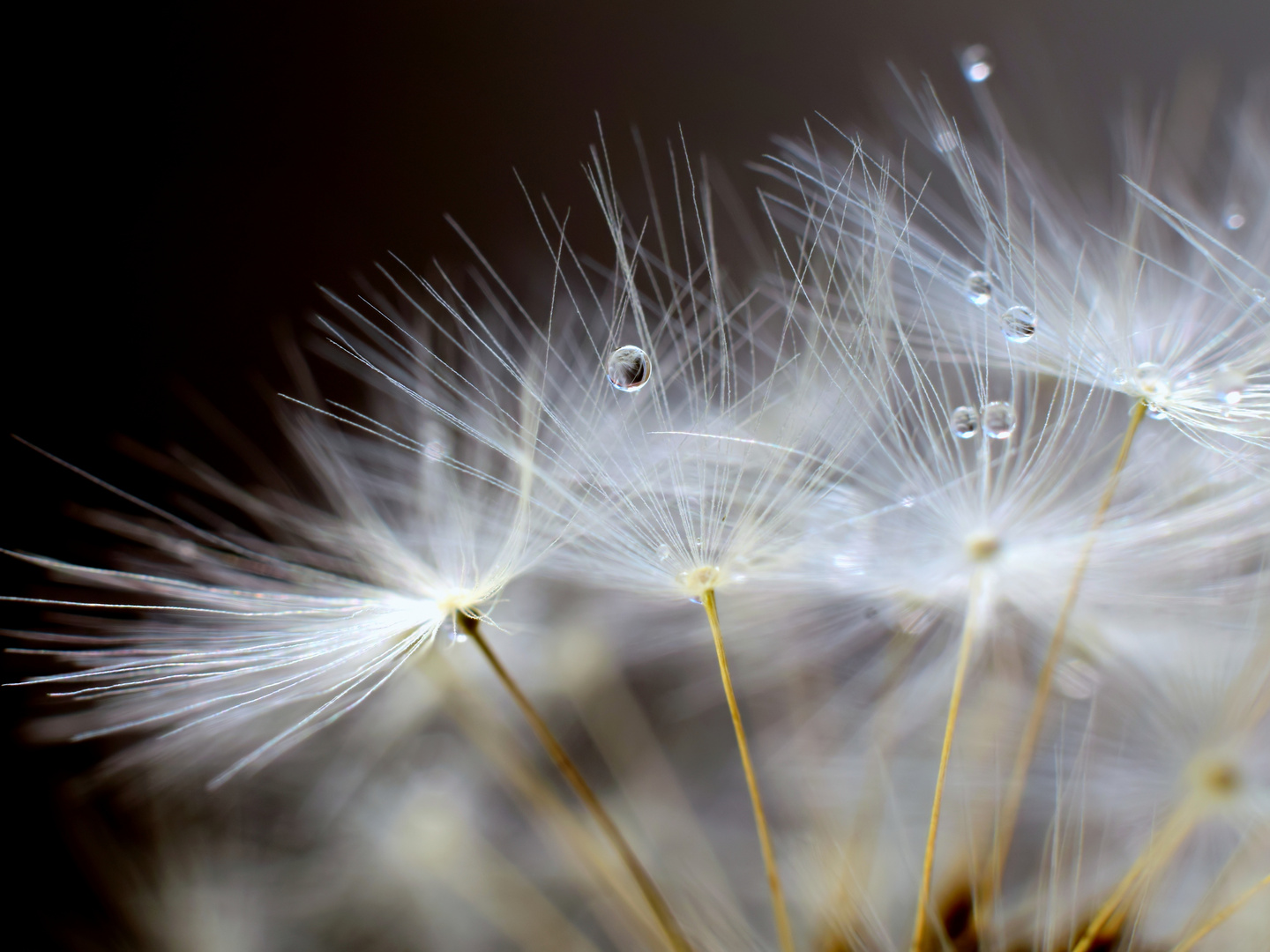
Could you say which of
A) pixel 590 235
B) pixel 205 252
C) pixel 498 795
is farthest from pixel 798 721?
pixel 205 252

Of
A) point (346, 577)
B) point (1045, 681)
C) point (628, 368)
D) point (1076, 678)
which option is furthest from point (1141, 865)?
point (346, 577)

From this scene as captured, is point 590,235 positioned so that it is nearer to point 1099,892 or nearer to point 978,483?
point 978,483

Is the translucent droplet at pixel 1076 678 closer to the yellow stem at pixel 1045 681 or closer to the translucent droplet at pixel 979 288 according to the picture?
the yellow stem at pixel 1045 681

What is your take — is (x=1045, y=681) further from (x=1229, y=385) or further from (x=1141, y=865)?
(x=1229, y=385)

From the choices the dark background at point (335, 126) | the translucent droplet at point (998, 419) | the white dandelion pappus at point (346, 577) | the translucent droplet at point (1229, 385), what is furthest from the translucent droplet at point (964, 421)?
the dark background at point (335, 126)

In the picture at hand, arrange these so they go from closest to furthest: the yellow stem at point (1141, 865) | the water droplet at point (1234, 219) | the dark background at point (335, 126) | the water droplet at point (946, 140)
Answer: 1. the yellow stem at point (1141, 865)
2. the water droplet at point (946, 140)
3. the water droplet at point (1234, 219)
4. the dark background at point (335, 126)
